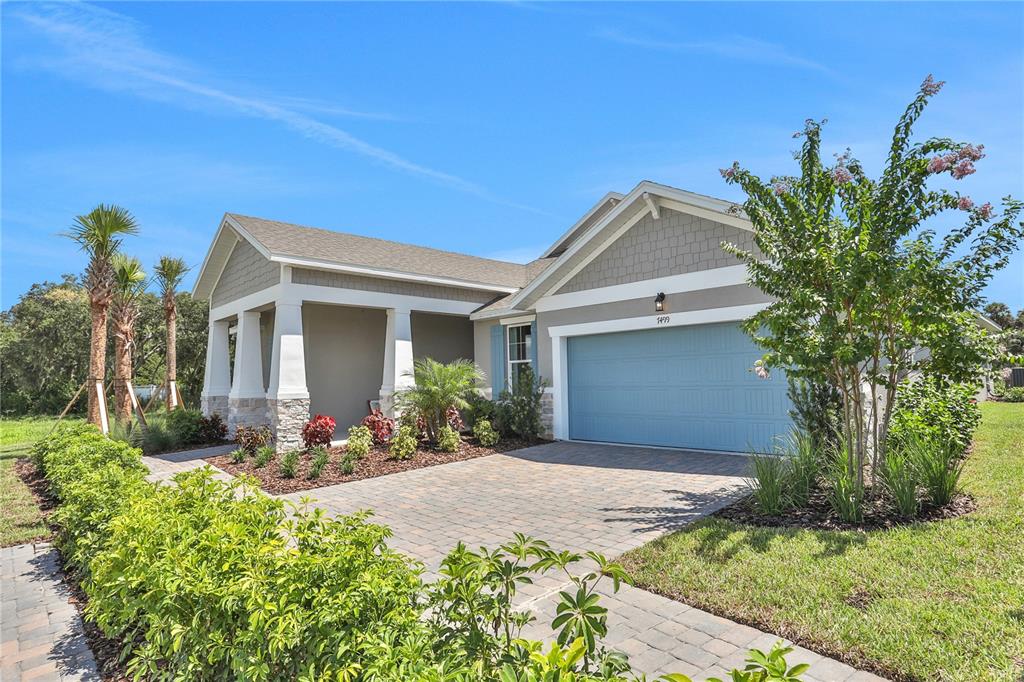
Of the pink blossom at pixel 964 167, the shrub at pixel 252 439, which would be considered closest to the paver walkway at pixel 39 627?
the shrub at pixel 252 439

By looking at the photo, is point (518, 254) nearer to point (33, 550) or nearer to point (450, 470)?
point (450, 470)

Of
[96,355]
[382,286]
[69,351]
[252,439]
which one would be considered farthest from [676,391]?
[69,351]

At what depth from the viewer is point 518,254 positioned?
74.3 feet

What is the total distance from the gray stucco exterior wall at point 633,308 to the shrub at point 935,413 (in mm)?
2664

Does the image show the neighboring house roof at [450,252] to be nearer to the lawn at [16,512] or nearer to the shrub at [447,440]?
the shrub at [447,440]

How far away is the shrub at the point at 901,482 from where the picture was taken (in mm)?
5500

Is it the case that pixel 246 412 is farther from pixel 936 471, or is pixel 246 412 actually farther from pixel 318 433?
pixel 936 471

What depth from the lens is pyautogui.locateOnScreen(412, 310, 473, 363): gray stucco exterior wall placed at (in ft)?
56.3

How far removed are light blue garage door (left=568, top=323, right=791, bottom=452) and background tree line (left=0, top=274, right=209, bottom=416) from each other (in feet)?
73.0

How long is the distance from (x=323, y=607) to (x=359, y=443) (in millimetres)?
9025

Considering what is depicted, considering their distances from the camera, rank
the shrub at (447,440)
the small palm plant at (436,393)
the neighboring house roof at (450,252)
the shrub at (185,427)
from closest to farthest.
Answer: the neighboring house roof at (450,252) < the shrub at (447,440) < the small palm plant at (436,393) < the shrub at (185,427)

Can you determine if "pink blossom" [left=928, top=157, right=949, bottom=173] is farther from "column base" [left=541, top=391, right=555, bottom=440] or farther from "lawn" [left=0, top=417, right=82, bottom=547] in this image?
"lawn" [left=0, top=417, right=82, bottom=547]

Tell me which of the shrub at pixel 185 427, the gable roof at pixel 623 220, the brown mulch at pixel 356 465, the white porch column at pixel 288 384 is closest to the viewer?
the brown mulch at pixel 356 465

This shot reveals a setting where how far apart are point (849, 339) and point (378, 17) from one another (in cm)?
779
